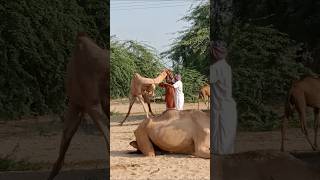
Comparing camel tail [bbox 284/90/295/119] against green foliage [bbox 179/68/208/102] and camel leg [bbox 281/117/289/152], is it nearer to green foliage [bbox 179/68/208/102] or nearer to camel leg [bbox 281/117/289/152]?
camel leg [bbox 281/117/289/152]

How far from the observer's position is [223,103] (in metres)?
4.86

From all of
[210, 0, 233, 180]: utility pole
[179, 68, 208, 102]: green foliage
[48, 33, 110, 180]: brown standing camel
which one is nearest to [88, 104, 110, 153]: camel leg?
[48, 33, 110, 180]: brown standing camel

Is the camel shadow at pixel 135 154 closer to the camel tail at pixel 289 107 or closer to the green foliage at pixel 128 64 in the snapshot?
the camel tail at pixel 289 107

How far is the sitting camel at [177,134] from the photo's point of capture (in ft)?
23.6

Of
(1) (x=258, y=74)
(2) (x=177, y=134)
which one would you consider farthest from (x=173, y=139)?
(1) (x=258, y=74)

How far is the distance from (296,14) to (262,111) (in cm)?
95

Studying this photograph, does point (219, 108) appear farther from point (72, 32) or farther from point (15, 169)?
point (15, 169)

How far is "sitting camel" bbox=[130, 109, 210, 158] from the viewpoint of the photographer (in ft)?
23.6

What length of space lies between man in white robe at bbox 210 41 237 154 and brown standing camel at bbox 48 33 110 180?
3.43 feet

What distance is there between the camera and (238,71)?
A: 15.9 feet

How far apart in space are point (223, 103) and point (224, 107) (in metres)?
0.04

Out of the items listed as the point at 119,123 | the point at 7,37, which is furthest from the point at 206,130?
the point at 119,123

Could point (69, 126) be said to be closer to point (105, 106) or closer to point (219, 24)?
point (105, 106)

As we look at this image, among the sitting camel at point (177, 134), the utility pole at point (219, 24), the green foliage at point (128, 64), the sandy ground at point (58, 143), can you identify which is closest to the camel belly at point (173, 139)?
the sitting camel at point (177, 134)
